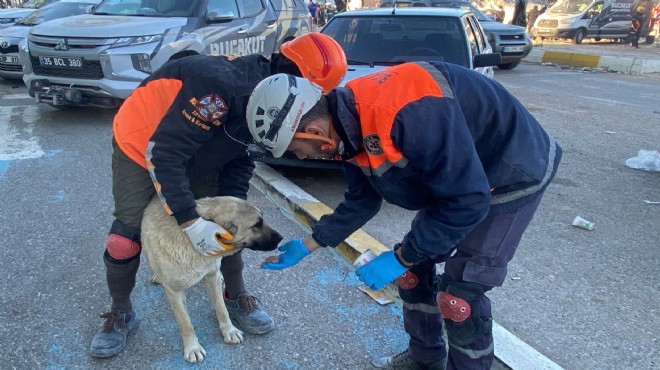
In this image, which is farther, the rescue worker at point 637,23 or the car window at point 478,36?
the rescue worker at point 637,23

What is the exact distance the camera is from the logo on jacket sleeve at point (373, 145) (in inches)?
73.3

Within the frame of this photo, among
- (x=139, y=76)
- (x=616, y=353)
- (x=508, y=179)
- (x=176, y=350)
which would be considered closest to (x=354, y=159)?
(x=508, y=179)

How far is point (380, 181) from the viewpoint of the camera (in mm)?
2000

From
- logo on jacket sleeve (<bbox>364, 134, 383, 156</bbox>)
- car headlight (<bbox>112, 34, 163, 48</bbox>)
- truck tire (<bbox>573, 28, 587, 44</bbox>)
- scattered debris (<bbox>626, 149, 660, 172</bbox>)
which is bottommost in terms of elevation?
truck tire (<bbox>573, 28, 587, 44</bbox>)

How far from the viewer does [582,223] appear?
4.30m

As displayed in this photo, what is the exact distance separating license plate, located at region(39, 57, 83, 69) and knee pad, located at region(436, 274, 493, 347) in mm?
6494

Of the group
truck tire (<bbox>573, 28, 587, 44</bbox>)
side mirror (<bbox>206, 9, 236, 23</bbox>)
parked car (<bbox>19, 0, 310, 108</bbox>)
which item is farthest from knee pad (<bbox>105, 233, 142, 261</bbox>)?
truck tire (<bbox>573, 28, 587, 44</bbox>)

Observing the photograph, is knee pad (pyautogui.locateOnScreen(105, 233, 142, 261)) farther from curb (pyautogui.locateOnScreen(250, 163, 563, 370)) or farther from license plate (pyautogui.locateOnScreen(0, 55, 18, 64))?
license plate (pyautogui.locateOnScreen(0, 55, 18, 64))

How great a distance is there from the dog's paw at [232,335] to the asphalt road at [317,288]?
4 cm

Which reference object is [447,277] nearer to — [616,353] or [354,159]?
[354,159]

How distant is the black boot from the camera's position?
107 inches

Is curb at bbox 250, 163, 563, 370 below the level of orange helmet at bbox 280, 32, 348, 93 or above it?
below

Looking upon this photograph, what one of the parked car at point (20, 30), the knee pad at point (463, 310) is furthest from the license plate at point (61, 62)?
the knee pad at point (463, 310)

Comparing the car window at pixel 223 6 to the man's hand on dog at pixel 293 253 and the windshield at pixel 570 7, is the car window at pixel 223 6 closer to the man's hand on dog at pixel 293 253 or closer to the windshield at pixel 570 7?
the man's hand on dog at pixel 293 253
